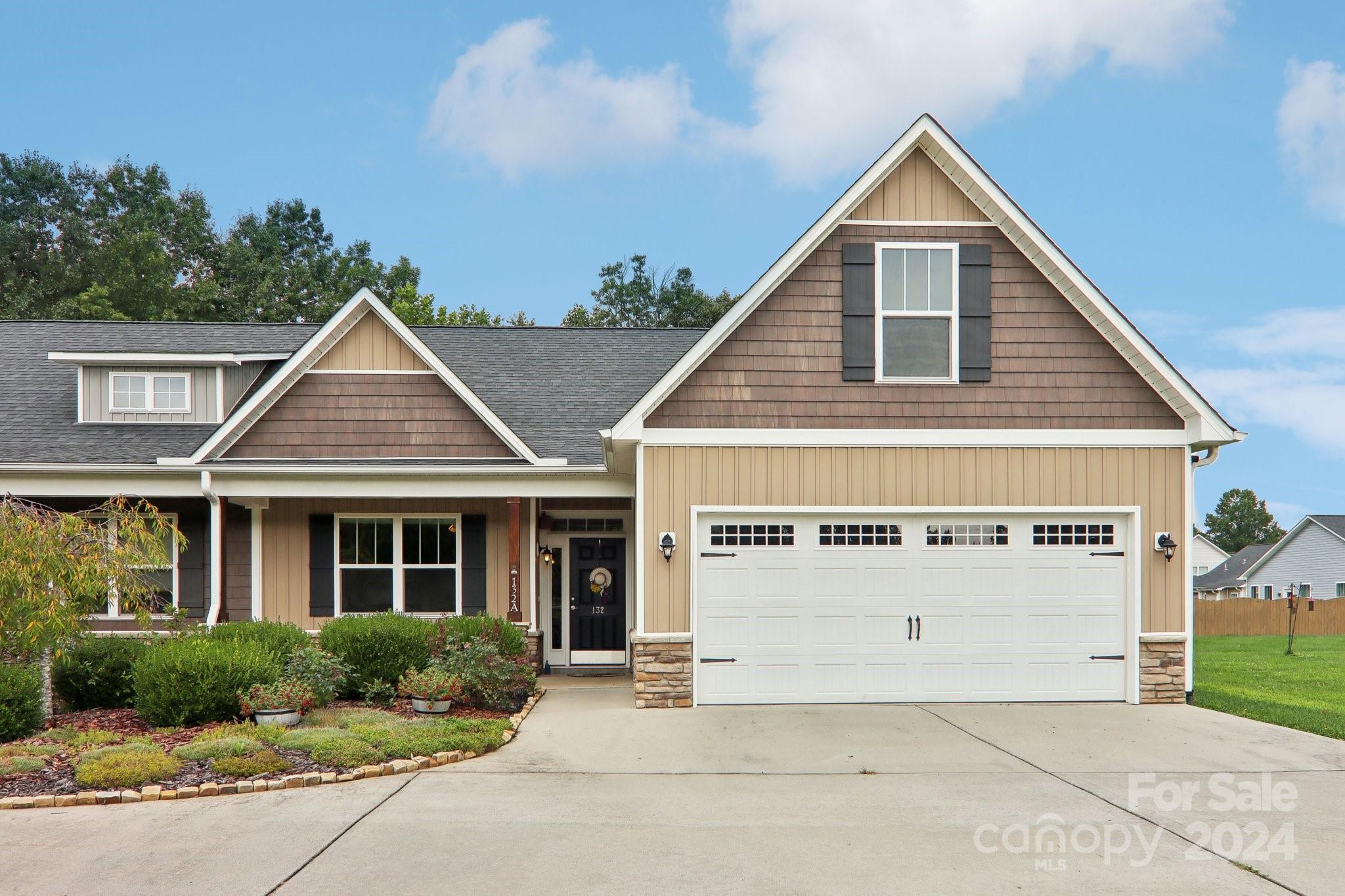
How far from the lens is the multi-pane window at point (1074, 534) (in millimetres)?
12031

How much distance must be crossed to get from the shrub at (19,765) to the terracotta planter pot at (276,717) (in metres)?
1.87

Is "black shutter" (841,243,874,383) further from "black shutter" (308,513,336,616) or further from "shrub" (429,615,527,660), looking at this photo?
"black shutter" (308,513,336,616)

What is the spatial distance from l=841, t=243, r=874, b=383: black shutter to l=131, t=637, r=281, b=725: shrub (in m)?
6.88

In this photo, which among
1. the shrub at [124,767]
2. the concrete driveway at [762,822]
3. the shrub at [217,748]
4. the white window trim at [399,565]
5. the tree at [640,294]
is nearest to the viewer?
the concrete driveway at [762,822]

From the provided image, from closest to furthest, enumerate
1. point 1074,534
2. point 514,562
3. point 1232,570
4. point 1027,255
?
point 1027,255 → point 1074,534 → point 514,562 → point 1232,570

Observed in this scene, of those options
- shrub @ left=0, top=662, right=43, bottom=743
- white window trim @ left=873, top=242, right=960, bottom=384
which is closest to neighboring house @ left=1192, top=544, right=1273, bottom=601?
white window trim @ left=873, top=242, right=960, bottom=384

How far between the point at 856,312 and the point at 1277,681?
428 inches

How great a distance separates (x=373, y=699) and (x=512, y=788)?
4.07 m

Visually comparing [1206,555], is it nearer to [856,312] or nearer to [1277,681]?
[1277,681]

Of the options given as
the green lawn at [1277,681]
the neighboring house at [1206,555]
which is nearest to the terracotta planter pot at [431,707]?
the green lawn at [1277,681]

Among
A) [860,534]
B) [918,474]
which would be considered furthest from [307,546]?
[918,474]

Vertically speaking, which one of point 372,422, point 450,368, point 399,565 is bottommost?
point 399,565

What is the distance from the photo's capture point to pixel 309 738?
9.07 metres

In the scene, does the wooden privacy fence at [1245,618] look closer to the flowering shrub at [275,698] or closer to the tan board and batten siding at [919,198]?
the tan board and batten siding at [919,198]
